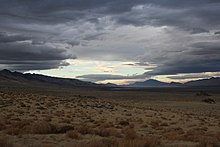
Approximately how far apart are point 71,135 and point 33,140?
1.91m

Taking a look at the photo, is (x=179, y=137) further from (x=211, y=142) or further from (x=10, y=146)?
(x=10, y=146)

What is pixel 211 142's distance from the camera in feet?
46.3

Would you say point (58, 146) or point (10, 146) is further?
point (58, 146)

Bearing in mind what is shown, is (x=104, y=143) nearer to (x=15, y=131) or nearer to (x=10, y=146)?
(x=10, y=146)

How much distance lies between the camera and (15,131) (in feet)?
54.1

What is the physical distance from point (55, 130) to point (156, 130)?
7.42 m

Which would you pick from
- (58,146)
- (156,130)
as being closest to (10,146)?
(58,146)

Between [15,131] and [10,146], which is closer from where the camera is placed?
[10,146]

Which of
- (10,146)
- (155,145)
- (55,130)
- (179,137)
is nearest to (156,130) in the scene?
(179,137)

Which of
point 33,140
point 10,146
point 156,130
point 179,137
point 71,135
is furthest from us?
point 156,130

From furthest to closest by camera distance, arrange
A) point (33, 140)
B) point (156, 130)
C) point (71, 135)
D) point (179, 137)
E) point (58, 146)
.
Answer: point (156, 130) < point (179, 137) < point (71, 135) < point (33, 140) < point (58, 146)

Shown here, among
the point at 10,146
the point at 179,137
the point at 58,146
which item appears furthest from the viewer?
the point at 179,137

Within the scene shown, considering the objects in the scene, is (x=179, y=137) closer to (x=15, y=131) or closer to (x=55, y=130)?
(x=55, y=130)

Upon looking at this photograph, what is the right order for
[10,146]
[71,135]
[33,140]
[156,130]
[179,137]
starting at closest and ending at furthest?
[10,146] → [33,140] → [71,135] → [179,137] → [156,130]
